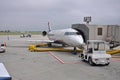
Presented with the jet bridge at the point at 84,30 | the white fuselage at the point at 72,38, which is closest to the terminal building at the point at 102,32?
the jet bridge at the point at 84,30

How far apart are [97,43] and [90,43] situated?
2.05ft

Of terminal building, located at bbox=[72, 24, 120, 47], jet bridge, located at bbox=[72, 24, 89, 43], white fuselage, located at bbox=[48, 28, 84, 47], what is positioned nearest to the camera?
white fuselage, located at bbox=[48, 28, 84, 47]

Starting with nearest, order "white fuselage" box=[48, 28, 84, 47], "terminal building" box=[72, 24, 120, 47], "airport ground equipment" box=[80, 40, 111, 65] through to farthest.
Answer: "airport ground equipment" box=[80, 40, 111, 65] < "white fuselage" box=[48, 28, 84, 47] < "terminal building" box=[72, 24, 120, 47]

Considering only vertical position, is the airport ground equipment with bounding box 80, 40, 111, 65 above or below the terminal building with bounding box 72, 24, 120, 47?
below

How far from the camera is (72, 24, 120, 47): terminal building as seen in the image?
81.5 feet

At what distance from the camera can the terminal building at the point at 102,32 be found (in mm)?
24828

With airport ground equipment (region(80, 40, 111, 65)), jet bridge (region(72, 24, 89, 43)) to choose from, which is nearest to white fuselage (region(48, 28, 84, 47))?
jet bridge (region(72, 24, 89, 43))

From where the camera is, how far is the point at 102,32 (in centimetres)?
2605

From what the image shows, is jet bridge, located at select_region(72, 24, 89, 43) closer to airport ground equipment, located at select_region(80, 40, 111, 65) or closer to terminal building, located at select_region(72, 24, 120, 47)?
terminal building, located at select_region(72, 24, 120, 47)

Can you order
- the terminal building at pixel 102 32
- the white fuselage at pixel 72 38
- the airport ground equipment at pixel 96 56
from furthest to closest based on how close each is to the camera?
the terminal building at pixel 102 32, the white fuselage at pixel 72 38, the airport ground equipment at pixel 96 56

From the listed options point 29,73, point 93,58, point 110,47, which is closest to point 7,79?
point 29,73

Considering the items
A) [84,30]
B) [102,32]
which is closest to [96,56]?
[84,30]

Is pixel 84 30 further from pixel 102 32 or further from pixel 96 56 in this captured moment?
pixel 96 56

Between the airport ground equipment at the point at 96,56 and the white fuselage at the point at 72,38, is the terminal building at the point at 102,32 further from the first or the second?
the airport ground equipment at the point at 96,56
